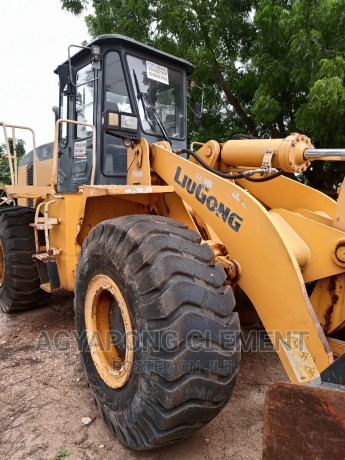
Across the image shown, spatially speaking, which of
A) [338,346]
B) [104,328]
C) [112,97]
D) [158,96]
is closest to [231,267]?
[338,346]

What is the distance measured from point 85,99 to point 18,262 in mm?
1965

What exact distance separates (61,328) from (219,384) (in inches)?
110

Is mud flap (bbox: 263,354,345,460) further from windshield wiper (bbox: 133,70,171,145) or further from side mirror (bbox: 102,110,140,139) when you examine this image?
windshield wiper (bbox: 133,70,171,145)

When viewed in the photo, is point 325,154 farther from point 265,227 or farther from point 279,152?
point 265,227

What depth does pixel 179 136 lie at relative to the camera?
4.41 m

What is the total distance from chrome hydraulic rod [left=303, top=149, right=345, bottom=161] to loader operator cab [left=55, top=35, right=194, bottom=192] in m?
1.53

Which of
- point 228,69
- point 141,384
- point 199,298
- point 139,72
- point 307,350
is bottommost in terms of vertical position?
point 141,384

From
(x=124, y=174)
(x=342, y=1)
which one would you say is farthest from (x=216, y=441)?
(x=342, y=1)

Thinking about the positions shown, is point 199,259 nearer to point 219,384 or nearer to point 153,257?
point 153,257

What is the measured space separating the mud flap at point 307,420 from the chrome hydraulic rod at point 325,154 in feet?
4.01

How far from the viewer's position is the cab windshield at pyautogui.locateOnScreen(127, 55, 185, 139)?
379 cm

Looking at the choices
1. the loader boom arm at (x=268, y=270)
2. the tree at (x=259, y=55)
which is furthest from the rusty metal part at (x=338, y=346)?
the tree at (x=259, y=55)

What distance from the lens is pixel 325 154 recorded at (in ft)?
7.81

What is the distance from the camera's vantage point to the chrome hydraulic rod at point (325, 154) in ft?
7.47
